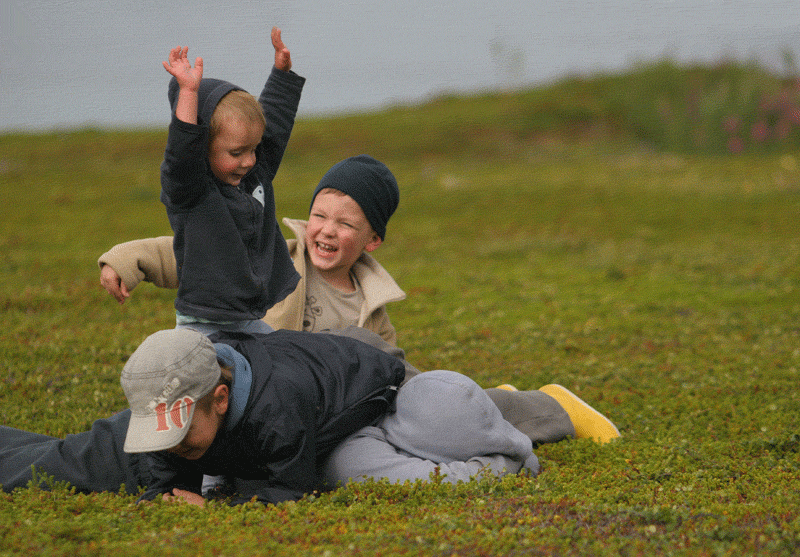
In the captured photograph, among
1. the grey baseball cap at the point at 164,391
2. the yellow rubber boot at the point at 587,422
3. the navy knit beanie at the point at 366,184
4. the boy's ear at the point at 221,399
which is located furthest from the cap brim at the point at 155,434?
the yellow rubber boot at the point at 587,422

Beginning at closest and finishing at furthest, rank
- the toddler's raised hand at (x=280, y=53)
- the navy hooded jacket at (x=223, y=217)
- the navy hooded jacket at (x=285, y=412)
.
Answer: the navy hooded jacket at (x=285, y=412) < the navy hooded jacket at (x=223, y=217) < the toddler's raised hand at (x=280, y=53)

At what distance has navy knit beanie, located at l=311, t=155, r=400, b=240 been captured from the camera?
22.3 feet

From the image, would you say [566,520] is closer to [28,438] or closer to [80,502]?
[80,502]

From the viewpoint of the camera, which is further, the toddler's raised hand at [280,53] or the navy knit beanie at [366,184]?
the navy knit beanie at [366,184]

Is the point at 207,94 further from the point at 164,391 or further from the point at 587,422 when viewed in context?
the point at 587,422

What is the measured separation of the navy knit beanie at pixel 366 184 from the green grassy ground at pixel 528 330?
2.24m

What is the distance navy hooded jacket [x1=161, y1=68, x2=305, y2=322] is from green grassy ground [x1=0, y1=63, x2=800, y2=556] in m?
1.36

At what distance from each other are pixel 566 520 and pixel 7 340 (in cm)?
699

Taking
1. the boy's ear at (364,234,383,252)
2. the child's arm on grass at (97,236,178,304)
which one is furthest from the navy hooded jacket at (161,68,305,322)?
the boy's ear at (364,234,383,252)

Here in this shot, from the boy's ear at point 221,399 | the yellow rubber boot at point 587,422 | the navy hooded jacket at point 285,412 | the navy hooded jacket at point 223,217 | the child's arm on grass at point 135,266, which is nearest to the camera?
the boy's ear at point 221,399

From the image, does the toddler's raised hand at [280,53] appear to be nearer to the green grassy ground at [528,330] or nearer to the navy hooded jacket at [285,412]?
the navy hooded jacket at [285,412]

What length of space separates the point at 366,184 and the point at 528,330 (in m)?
4.50

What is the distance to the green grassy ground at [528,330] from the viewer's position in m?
4.15

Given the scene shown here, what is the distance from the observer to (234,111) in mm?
4945
